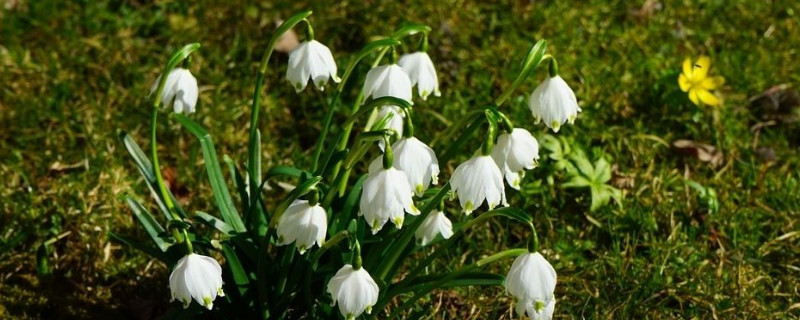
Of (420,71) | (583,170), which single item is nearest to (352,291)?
(420,71)

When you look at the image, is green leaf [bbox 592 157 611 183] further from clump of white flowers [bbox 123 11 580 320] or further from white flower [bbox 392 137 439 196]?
white flower [bbox 392 137 439 196]

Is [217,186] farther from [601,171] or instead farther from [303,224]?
[601,171]

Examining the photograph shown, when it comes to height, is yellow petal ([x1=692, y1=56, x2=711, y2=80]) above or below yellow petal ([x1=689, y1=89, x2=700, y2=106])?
above

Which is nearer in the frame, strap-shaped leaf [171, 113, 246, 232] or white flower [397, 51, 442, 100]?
white flower [397, 51, 442, 100]

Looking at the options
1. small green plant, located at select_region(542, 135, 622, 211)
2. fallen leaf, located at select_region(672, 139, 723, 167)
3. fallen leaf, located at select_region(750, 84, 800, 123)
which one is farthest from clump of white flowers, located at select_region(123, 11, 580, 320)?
fallen leaf, located at select_region(750, 84, 800, 123)

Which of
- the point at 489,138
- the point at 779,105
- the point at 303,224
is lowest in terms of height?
the point at 779,105
